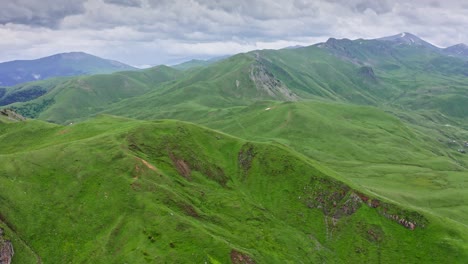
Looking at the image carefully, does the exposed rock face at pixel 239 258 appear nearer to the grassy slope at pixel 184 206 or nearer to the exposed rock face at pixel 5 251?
the grassy slope at pixel 184 206

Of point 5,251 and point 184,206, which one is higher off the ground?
point 5,251

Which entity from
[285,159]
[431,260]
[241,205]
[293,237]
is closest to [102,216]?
[241,205]

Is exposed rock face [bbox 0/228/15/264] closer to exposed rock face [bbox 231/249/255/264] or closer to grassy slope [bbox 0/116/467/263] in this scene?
grassy slope [bbox 0/116/467/263]

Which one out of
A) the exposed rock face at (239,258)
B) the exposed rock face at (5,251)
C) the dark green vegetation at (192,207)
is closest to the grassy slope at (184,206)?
the dark green vegetation at (192,207)

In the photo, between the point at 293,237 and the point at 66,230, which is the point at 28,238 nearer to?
the point at 66,230

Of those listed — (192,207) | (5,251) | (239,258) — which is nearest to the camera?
(5,251)

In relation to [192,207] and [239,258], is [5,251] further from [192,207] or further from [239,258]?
[239,258]

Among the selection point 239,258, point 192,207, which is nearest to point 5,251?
point 192,207
